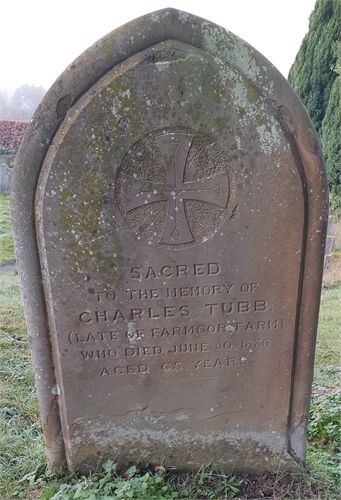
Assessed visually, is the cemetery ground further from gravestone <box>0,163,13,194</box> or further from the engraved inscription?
gravestone <box>0,163,13,194</box>

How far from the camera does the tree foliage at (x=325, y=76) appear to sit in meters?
8.59

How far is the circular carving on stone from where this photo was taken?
1.73 m

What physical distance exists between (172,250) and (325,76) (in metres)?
9.72

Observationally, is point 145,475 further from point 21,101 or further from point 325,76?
point 21,101

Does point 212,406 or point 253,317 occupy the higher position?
point 253,317

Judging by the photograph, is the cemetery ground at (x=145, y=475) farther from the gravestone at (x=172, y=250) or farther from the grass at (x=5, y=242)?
the grass at (x=5, y=242)

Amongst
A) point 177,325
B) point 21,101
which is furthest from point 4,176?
point 177,325

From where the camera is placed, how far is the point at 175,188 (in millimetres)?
1784

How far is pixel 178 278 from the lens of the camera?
1.93m

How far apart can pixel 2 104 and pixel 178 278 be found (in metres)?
15.3

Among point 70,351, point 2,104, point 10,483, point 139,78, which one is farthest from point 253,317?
point 2,104

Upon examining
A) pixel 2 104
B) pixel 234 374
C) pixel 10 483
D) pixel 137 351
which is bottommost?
pixel 10 483

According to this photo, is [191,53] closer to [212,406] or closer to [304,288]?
[304,288]

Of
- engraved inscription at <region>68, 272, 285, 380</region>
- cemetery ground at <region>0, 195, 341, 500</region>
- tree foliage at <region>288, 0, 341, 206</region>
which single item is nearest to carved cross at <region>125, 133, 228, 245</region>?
engraved inscription at <region>68, 272, 285, 380</region>
